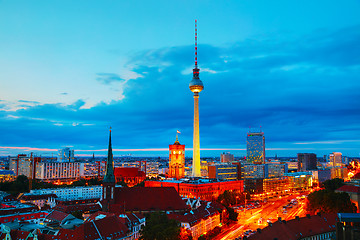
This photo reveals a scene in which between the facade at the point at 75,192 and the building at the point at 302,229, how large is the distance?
97357 millimetres

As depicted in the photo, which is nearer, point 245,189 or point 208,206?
point 208,206

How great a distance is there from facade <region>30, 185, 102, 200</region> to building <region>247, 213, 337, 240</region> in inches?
3833

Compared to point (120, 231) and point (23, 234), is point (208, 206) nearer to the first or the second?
point (120, 231)

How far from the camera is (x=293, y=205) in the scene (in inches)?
4535

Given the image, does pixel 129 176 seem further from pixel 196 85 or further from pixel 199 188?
pixel 199 188

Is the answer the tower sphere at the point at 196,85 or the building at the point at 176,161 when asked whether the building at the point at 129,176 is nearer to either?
the building at the point at 176,161

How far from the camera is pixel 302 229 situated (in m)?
56.4

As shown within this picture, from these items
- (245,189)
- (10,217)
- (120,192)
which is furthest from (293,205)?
(10,217)

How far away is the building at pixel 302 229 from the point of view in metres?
51.6

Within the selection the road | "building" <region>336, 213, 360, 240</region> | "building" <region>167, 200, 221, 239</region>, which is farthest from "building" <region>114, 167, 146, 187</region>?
"building" <region>336, 213, 360, 240</region>

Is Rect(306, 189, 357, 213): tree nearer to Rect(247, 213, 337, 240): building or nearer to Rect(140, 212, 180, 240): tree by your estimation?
Rect(247, 213, 337, 240): building

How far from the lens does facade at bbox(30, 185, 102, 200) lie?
12950 centimetres

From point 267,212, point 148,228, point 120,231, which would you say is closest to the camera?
point 148,228

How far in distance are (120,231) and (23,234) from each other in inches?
583
